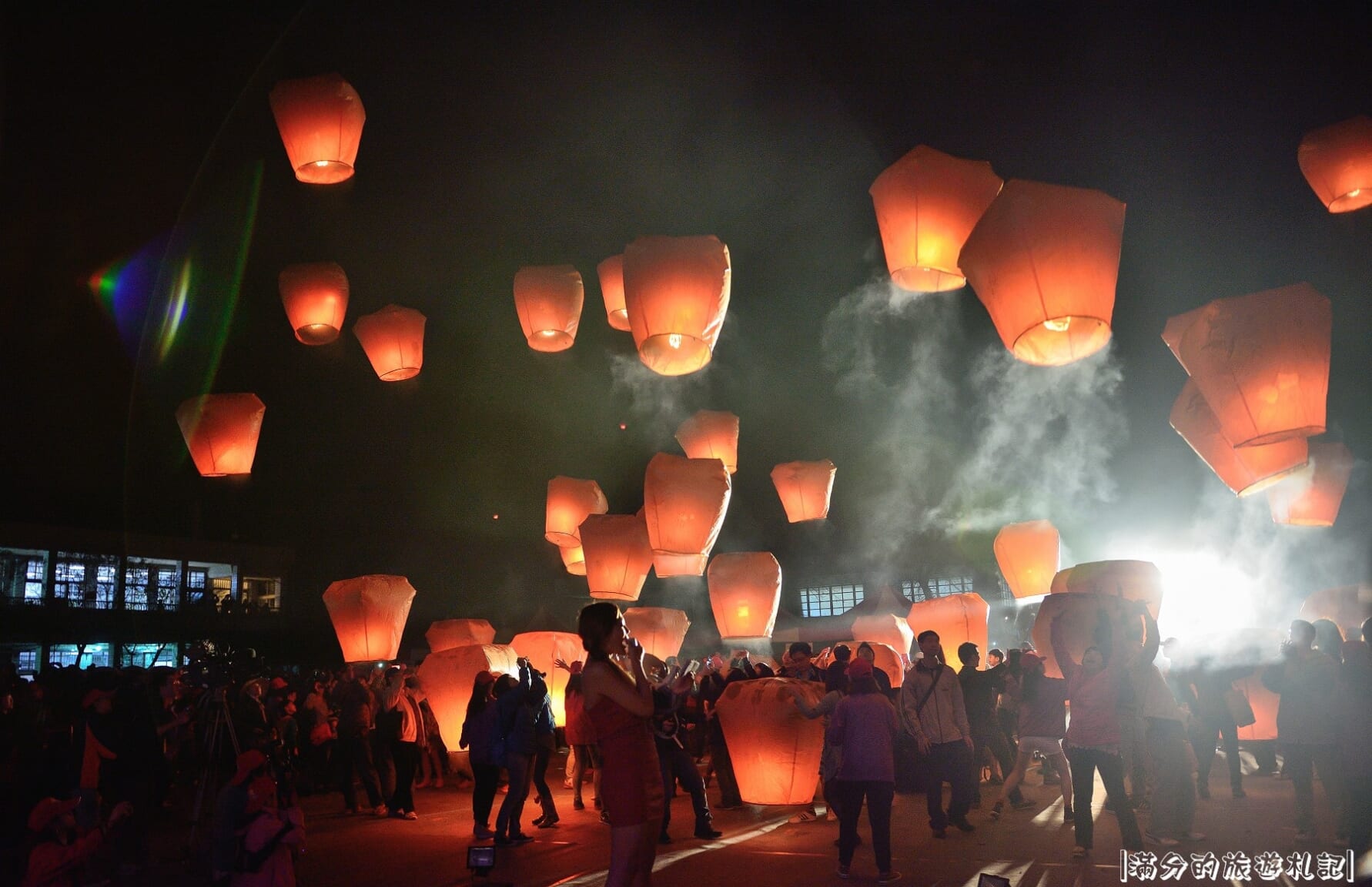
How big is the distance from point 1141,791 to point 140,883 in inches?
281

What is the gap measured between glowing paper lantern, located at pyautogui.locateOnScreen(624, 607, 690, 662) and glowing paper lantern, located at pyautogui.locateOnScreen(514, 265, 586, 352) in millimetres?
4521

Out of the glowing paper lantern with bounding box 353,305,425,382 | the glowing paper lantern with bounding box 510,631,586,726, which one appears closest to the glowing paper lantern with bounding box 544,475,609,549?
the glowing paper lantern with bounding box 510,631,586,726

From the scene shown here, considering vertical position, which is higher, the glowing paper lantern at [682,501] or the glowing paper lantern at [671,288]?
the glowing paper lantern at [671,288]

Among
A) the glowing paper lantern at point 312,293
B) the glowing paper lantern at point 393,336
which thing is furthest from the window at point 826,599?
the glowing paper lantern at point 312,293

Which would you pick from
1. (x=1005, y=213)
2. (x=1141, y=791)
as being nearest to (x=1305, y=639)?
(x=1141, y=791)

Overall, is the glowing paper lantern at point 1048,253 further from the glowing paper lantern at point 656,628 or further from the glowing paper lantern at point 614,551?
the glowing paper lantern at point 656,628

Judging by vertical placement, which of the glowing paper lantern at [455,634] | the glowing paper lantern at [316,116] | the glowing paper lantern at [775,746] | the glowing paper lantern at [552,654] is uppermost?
the glowing paper lantern at [316,116]

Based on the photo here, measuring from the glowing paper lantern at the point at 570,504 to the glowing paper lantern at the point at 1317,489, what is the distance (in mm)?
8158

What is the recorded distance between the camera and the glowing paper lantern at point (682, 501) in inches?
367

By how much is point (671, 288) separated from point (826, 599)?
44.5 meters

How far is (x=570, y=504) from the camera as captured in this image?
509 inches

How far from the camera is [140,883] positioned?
580cm

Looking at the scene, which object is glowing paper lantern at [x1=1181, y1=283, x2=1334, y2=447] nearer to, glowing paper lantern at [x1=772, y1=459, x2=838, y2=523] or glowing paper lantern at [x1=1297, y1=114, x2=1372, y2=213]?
glowing paper lantern at [x1=1297, y1=114, x2=1372, y2=213]

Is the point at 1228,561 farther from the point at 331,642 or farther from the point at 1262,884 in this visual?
the point at 331,642
